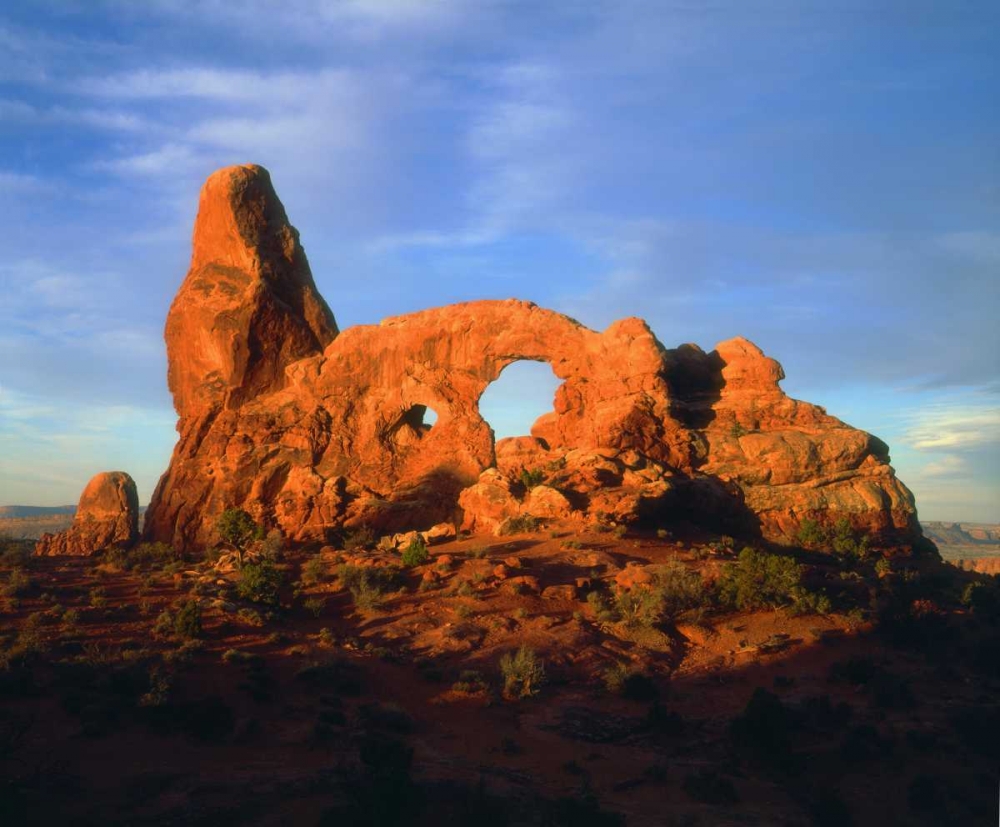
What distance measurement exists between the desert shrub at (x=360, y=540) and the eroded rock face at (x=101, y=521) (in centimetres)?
1092

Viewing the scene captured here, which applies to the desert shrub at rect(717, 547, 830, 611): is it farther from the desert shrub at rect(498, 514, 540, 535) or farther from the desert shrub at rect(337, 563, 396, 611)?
the desert shrub at rect(337, 563, 396, 611)

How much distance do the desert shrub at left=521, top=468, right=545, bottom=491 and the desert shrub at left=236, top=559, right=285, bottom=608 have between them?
9.02 metres

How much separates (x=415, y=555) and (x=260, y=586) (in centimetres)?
433

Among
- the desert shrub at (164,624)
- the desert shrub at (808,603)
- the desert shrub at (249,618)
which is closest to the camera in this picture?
the desert shrub at (164,624)

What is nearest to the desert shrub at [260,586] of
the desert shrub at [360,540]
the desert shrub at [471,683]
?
the desert shrub at [360,540]

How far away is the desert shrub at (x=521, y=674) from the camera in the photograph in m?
15.7

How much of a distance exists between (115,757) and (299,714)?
121 inches

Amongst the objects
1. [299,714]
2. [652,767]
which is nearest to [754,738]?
[652,767]

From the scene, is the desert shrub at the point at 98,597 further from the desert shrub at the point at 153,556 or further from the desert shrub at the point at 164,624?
the desert shrub at the point at 153,556

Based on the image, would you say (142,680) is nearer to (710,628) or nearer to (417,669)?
(417,669)

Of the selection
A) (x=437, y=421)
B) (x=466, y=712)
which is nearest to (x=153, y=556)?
(x=437, y=421)

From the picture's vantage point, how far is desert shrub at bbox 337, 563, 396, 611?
1995cm

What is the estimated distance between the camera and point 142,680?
14.5 meters

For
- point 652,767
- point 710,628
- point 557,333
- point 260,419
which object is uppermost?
point 557,333
